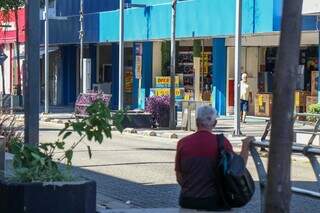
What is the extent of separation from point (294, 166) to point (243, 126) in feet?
37.0

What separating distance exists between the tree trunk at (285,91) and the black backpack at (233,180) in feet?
4.20

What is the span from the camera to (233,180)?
5.87 meters

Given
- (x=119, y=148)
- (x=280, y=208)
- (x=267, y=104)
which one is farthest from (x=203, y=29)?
(x=280, y=208)

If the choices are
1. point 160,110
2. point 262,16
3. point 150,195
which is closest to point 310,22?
point 262,16

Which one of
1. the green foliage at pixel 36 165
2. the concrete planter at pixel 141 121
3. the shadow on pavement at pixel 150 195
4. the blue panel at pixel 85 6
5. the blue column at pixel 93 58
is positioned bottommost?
the shadow on pavement at pixel 150 195

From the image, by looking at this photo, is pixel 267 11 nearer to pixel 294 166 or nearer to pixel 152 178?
pixel 294 166

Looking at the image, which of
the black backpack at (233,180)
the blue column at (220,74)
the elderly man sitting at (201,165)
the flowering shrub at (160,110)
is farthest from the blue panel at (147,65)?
the black backpack at (233,180)

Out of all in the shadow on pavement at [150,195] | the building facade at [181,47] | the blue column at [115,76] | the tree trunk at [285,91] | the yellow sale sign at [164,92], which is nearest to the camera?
the tree trunk at [285,91]

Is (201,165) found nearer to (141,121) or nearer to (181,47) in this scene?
(141,121)

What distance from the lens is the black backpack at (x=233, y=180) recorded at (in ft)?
19.3

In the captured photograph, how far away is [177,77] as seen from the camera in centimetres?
3538

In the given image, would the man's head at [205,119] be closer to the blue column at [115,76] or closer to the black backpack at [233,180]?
the black backpack at [233,180]

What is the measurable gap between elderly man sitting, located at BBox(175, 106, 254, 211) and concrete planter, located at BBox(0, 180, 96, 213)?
5.33 feet

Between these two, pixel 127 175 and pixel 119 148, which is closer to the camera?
pixel 127 175
